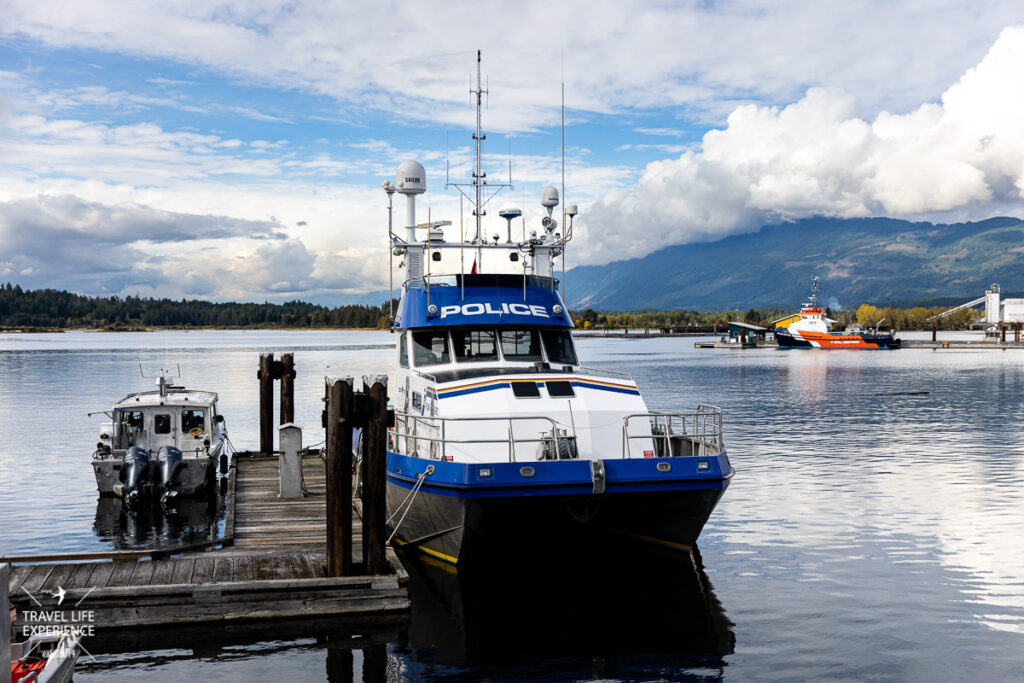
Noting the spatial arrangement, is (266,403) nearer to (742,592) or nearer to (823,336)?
(742,592)

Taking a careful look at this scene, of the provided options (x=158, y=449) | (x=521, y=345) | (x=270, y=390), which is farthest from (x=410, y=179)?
(x=270, y=390)

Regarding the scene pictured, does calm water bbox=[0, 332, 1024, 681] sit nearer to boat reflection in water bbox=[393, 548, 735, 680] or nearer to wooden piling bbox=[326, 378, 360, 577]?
boat reflection in water bbox=[393, 548, 735, 680]

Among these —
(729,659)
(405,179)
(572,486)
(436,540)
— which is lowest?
(729,659)

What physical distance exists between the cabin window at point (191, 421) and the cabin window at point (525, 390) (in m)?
12.0

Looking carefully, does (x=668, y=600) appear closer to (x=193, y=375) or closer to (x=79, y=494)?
(x=79, y=494)

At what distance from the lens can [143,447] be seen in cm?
2366

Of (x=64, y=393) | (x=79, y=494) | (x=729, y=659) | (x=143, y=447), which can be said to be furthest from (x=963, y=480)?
(x=64, y=393)

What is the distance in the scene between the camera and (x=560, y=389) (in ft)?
52.6

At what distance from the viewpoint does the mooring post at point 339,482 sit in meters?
13.4

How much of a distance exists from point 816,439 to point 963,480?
10.0 metres

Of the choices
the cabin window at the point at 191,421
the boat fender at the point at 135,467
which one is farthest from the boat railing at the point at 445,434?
the cabin window at the point at 191,421

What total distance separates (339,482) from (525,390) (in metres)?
3.84

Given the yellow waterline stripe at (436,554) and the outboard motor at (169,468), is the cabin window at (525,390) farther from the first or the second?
the outboard motor at (169,468)

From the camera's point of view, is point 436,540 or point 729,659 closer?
point 729,659
